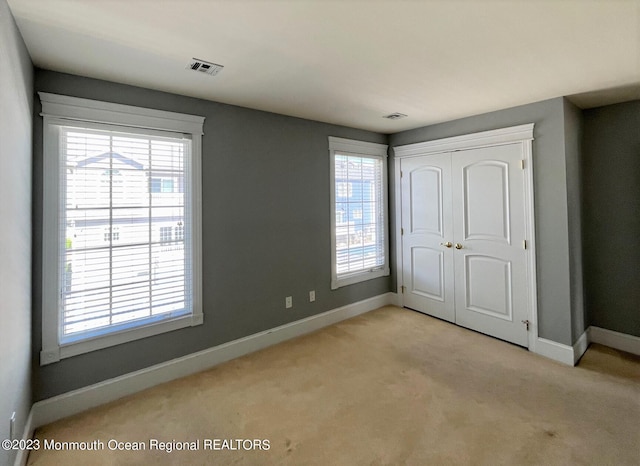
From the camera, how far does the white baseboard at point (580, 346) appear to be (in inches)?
112

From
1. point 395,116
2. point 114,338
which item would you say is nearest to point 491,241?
point 395,116

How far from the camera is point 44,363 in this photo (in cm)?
212

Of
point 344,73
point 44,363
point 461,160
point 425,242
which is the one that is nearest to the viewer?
point 44,363

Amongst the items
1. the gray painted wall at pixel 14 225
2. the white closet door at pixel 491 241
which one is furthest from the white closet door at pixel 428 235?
the gray painted wall at pixel 14 225

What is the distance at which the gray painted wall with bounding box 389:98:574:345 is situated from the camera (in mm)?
2854

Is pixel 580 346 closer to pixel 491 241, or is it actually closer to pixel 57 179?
pixel 491 241

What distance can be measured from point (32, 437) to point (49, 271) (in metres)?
1.06

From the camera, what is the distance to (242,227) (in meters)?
3.06

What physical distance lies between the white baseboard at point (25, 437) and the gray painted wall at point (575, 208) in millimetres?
4155

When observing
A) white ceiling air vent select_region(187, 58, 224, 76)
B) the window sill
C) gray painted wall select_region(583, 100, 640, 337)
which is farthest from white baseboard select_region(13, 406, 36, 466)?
gray painted wall select_region(583, 100, 640, 337)

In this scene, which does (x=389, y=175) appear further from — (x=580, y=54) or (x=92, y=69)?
(x=92, y=69)

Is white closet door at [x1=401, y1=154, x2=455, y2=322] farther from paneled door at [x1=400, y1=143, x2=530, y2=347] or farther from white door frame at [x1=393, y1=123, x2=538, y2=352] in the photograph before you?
white door frame at [x1=393, y1=123, x2=538, y2=352]

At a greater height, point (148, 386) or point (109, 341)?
point (109, 341)

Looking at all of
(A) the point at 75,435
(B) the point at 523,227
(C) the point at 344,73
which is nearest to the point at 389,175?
(B) the point at 523,227
